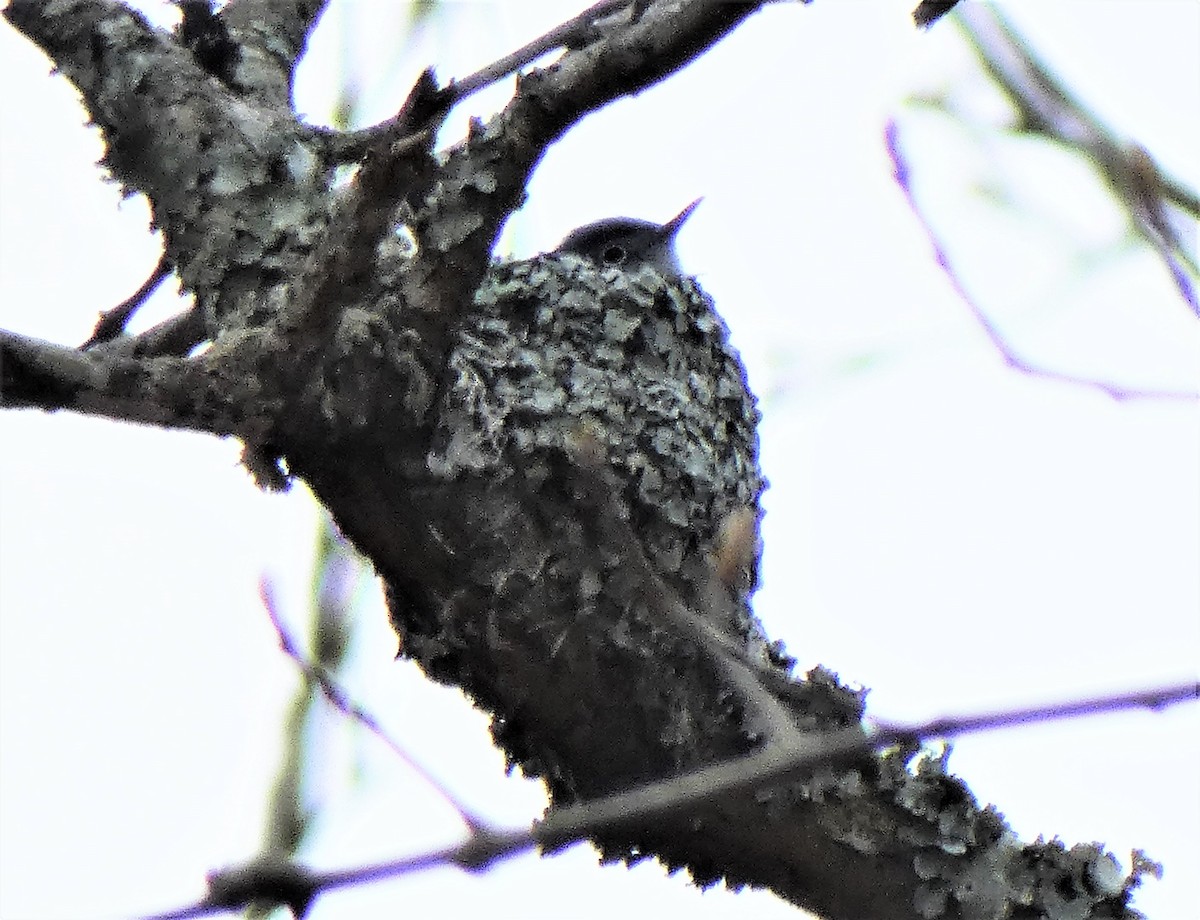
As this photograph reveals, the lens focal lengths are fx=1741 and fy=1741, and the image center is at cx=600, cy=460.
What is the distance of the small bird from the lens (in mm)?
5129

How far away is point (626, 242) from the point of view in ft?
17.0

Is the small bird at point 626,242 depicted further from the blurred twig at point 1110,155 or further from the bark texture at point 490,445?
the blurred twig at point 1110,155

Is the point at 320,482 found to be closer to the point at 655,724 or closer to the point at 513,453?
the point at 513,453

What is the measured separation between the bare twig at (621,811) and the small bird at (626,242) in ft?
13.1

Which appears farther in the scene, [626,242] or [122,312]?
[626,242]

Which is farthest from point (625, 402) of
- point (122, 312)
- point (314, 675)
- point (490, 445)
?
point (314, 675)

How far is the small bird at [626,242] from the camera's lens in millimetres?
5129

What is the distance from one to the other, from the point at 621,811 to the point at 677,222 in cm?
440

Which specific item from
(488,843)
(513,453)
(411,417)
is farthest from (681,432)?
(488,843)

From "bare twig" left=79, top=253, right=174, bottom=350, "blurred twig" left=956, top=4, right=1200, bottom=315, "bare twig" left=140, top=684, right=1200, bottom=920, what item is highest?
"bare twig" left=79, top=253, right=174, bottom=350

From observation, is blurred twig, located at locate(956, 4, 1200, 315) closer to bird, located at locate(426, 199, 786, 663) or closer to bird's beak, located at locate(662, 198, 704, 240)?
bird, located at locate(426, 199, 786, 663)

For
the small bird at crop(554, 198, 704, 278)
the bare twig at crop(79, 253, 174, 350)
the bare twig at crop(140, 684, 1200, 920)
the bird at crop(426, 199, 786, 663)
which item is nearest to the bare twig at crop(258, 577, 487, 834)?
the bare twig at crop(140, 684, 1200, 920)

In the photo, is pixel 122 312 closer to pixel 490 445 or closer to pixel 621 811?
pixel 490 445

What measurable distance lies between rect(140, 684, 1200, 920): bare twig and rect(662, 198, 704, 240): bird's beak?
4190 mm
